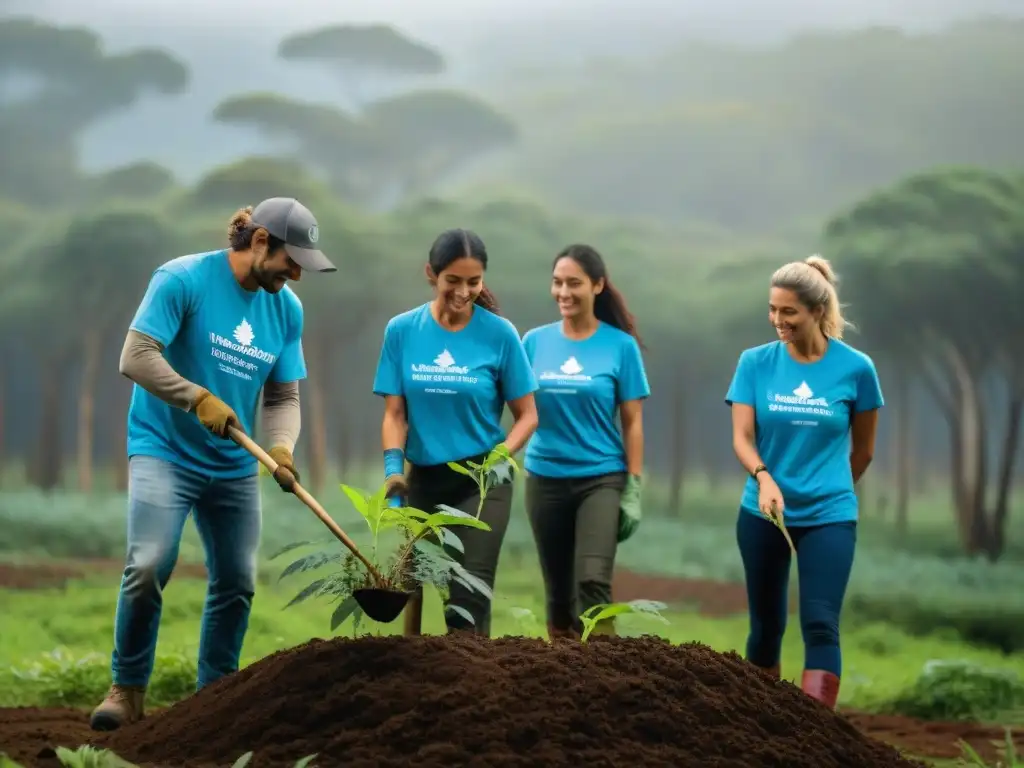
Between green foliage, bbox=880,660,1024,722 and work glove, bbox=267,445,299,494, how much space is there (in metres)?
3.38

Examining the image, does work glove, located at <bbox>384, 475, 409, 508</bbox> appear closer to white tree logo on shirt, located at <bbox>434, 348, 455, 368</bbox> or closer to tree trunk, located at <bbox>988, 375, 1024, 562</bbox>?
white tree logo on shirt, located at <bbox>434, 348, 455, 368</bbox>

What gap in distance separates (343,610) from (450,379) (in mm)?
1129

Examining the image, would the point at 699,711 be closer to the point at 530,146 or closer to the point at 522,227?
the point at 522,227

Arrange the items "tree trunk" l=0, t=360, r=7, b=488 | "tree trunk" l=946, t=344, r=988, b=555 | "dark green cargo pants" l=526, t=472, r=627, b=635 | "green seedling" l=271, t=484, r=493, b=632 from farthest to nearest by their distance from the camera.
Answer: "tree trunk" l=0, t=360, r=7, b=488
"tree trunk" l=946, t=344, r=988, b=555
"dark green cargo pants" l=526, t=472, r=627, b=635
"green seedling" l=271, t=484, r=493, b=632

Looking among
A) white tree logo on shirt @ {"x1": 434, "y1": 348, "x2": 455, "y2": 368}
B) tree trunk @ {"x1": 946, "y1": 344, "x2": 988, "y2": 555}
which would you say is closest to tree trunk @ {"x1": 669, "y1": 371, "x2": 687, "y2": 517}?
tree trunk @ {"x1": 946, "y1": 344, "x2": 988, "y2": 555}

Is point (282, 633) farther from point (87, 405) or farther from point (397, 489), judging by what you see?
point (87, 405)

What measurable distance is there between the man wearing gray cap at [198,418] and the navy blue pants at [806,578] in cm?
145

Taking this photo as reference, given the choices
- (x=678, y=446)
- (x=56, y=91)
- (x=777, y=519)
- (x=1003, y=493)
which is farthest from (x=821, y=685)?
(x=56, y=91)

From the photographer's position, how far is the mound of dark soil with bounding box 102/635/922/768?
2.55 meters

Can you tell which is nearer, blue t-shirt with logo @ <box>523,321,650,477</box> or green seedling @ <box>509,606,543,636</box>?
green seedling @ <box>509,606,543,636</box>

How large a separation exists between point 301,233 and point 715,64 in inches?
572

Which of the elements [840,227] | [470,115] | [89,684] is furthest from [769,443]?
[470,115]

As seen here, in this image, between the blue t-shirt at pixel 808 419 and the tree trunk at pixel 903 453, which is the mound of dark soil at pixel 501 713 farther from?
the tree trunk at pixel 903 453

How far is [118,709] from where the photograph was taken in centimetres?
356
